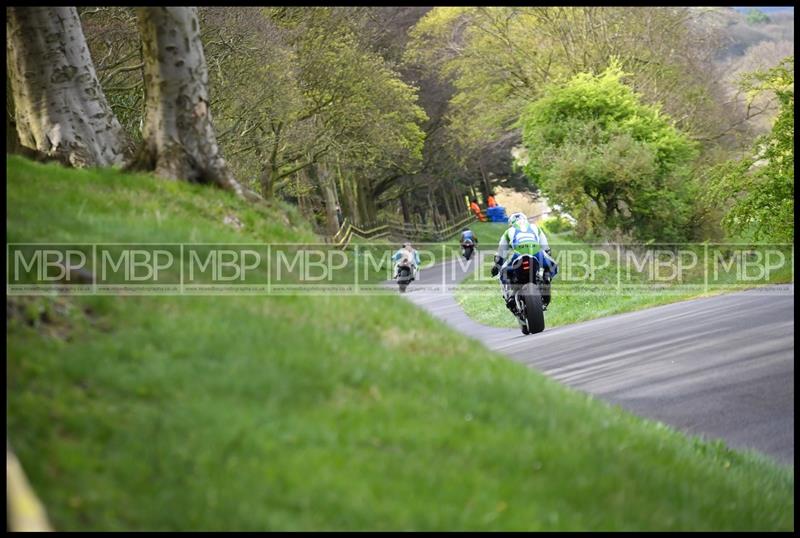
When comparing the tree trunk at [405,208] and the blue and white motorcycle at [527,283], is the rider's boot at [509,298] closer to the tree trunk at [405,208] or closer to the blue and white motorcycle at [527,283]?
the blue and white motorcycle at [527,283]

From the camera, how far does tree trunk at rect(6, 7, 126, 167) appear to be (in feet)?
43.4

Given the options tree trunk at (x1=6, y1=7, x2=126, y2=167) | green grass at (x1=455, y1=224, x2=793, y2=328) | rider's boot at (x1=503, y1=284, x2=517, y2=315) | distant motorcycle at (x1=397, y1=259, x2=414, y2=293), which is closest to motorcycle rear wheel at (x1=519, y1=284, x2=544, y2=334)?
rider's boot at (x1=503, y1=284, x2=517, y2=315)

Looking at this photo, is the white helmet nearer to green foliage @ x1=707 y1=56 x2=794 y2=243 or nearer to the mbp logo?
the mbp logo

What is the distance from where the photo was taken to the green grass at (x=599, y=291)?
27.1 metres

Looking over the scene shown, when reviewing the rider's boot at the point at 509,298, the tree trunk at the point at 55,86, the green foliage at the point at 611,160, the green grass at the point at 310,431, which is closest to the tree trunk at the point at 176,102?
the green grass at the point at 310,431

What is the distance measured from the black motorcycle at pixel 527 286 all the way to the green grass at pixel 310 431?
30.0 ft

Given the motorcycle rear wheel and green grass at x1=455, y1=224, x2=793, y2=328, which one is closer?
the motorcycle rear wheel

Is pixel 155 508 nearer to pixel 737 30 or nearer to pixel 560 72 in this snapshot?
pixel 560 72

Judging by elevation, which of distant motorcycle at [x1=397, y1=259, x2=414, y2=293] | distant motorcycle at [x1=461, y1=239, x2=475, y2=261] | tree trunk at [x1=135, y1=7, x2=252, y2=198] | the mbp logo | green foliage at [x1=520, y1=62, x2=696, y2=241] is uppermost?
green foliage at [x1=520, y1=62, x2=696, y2=241]

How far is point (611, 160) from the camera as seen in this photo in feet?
130

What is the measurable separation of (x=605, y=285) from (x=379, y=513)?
29.0 metres

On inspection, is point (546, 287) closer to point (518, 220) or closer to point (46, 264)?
point (518, 220)

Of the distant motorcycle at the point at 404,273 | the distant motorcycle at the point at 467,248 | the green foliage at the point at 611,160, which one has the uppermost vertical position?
the green foliage at the point at 611,160

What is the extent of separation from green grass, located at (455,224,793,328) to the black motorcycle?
5.39m
